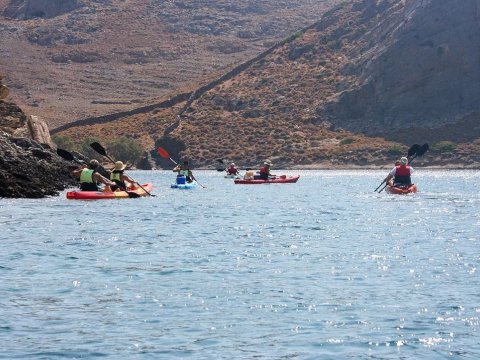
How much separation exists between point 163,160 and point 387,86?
25244 mm

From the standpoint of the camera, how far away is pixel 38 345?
1217 cm

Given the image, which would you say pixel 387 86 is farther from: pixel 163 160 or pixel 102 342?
pixel 102 342

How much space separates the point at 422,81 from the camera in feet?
361

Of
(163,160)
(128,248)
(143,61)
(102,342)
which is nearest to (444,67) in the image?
(163,160)

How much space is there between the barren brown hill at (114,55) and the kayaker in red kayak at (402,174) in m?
93.4

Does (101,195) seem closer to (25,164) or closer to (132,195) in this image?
(132,195)

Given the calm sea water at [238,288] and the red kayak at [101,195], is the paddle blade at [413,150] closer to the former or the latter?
the red kayak at [101,195]

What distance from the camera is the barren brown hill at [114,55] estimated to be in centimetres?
14950

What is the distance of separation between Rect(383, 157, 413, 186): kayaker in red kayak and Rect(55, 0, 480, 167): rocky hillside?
57426 millimetres

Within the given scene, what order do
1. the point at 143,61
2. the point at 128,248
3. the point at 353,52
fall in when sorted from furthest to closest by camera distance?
the point at 143,61 < the point at 353,52 < the point at 128,248

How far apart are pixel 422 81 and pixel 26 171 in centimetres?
7630

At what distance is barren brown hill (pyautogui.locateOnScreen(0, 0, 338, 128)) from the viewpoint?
150 meters

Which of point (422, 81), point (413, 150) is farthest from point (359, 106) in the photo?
point (413, 150)

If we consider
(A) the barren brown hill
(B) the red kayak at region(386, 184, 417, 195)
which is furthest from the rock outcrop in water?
(A) the barren brown hill
